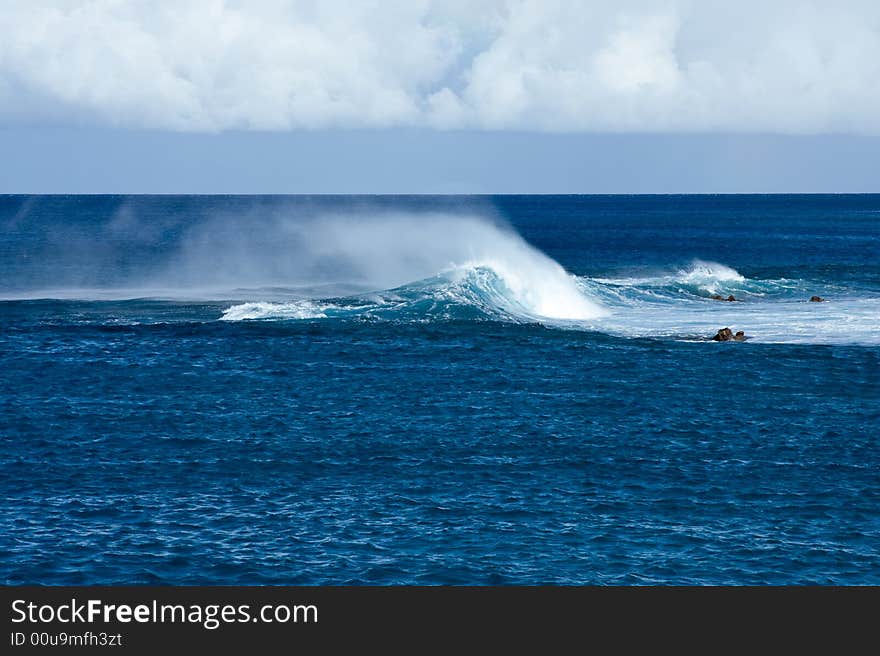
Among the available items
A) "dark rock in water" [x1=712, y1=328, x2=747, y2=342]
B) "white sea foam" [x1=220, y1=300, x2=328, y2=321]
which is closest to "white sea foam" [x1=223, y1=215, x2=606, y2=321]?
"white sea foam" [x1=220, y1=300, x2=328, y2=321]

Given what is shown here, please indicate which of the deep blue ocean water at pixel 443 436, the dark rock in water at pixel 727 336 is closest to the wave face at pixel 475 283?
the deep blue ocean water at pixel 443 436

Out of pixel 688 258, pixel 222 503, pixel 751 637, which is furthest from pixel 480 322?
pixel 688 258

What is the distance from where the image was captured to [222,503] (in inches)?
1364

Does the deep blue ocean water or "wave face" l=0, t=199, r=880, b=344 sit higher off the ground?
"wave face" l=0, t=199, r=880, b=344

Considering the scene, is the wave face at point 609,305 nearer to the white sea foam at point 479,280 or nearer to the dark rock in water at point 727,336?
the white sea foam at point 479,280

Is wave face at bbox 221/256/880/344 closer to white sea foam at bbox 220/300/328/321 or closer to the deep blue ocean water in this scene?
white sea foam at bbox 220/300/328/321

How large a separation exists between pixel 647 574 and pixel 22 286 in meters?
84.0

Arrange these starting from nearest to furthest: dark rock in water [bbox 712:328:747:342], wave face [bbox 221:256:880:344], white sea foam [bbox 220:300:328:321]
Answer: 1. dark rock in water [bbox 712:328:747:342]
2. wave face [bbox 221:256:880:344]
3. white sea foam [bbox 220:300:328:321]

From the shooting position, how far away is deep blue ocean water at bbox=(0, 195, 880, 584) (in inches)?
1196

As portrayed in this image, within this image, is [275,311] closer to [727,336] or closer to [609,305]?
[609,305]

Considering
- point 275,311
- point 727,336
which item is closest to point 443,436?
point 727,336

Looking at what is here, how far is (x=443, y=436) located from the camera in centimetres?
4306

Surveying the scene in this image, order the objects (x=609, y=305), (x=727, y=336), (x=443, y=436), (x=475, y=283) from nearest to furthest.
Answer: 1. (x=443, y=436)
2. (x=727, y=336)
3. (x=475, y=283)
4. (x=609, y=305)

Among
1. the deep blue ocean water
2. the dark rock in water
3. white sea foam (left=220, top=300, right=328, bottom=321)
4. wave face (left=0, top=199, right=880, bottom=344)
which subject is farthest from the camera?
wave face (left=0, top=199, right=880, bottom=344)
